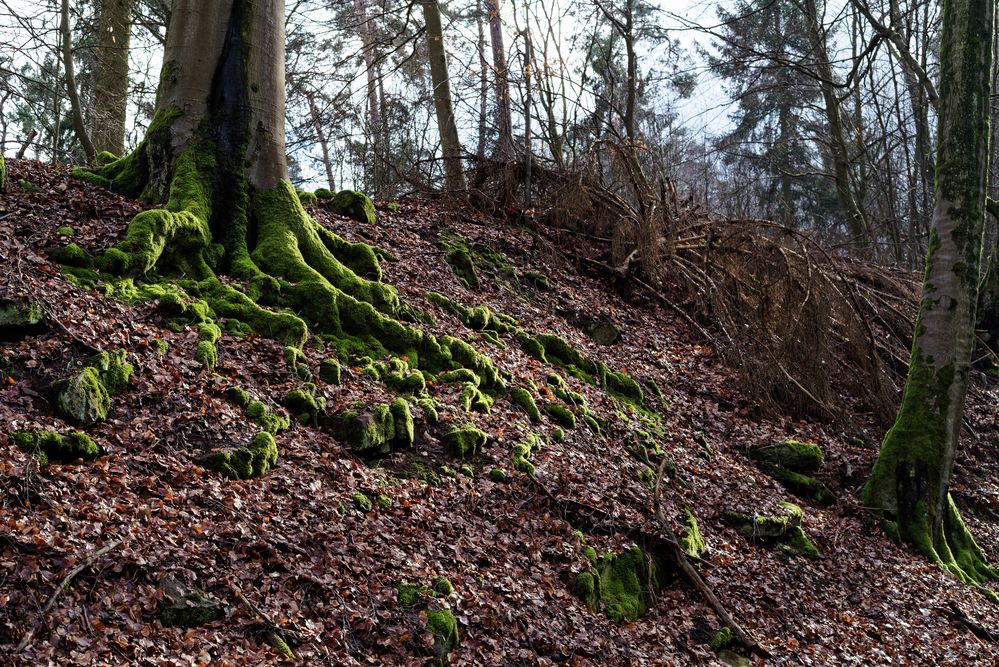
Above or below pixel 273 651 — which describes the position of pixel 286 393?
above

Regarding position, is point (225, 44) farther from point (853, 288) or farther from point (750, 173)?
point (750, 173)

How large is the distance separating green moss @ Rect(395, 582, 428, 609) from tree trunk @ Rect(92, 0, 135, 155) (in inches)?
426

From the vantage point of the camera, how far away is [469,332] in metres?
8.62

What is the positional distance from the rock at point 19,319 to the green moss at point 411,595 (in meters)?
3.17

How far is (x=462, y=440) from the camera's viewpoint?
6.42 m

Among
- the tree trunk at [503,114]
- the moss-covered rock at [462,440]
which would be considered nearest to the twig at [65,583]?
the moss-covered rock at [462,440]

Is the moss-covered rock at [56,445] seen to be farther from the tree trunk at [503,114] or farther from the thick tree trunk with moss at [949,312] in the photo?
the tree trunk at [503,114]

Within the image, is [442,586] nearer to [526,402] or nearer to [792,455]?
[526,402]

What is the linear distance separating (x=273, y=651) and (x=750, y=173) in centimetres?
2927

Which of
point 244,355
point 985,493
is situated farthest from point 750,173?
point 244,355

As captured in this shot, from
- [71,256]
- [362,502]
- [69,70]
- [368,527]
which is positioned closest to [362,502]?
[362,502]

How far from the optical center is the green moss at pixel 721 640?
5648 millimetres

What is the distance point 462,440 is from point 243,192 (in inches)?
141

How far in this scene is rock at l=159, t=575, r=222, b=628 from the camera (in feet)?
12.2
